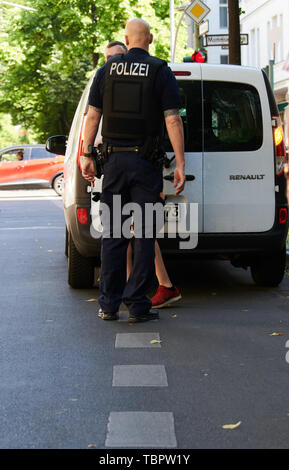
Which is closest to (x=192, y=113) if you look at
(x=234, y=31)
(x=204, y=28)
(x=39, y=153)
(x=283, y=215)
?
(x=283, y=215)

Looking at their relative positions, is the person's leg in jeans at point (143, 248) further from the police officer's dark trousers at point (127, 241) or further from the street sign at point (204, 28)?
the street sign at point (204, 28)

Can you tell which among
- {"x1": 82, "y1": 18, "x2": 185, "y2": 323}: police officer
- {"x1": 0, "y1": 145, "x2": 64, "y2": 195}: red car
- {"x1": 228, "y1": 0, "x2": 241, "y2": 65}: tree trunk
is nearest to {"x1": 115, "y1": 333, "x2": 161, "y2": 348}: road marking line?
{"x1": 82, "y1": 18, "x2": 185, "y2": 323}: police officer

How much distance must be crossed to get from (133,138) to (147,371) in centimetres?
206

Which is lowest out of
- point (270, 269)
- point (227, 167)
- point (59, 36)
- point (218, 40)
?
point (270, 269)

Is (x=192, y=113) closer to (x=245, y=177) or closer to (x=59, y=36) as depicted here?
(x=245, y=177)

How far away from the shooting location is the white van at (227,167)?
26.0 ft

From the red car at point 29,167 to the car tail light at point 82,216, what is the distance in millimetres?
22660

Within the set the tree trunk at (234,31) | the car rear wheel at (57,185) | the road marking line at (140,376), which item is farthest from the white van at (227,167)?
the car rear wheel at (57,185)

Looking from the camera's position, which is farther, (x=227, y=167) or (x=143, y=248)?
(x=227, y=167)

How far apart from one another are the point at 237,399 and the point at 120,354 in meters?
1.26

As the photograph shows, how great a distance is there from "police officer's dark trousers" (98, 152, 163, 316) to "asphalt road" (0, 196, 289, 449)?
0.60 feet

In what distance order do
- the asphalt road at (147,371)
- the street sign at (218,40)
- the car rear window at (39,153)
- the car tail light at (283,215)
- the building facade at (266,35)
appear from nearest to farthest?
the asphalt road at (147,371), the car tail light at (283,215), the street sign at (218,40), the car rear window at (39,153), the building facade at (266,35)

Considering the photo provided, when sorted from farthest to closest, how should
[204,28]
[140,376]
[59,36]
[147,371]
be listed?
[59,36], [204,28], [147,371], [140,376]

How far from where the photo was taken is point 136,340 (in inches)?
250
